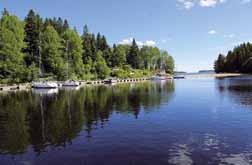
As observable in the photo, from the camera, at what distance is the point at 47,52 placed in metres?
104

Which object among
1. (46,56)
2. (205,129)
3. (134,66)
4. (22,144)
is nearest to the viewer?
(22,144)

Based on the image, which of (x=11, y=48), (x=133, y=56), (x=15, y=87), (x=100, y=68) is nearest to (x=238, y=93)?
(x=15, y=87)

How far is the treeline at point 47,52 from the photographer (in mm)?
83125

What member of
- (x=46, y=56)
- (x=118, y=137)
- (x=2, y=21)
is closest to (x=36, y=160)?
(x=118, y=137)

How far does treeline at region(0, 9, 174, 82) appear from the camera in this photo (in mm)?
83125

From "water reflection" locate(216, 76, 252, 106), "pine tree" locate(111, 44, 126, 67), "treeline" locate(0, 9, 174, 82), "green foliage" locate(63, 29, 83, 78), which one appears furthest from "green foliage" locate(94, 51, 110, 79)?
"water reflection" locate(216, 76, 252, 106)

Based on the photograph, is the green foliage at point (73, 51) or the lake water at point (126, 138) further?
the green foliage at point (73, 51)

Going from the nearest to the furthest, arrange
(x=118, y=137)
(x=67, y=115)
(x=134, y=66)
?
(x=118, y=137), (x=67, y=115), (x=134, y=66)

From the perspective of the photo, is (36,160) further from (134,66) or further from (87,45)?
(134,66)

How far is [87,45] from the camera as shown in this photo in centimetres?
13275

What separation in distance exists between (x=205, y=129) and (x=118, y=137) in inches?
320

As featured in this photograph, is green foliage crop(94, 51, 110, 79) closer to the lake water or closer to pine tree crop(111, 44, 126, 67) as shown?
pine tree crop(111, 44, 126, 67)

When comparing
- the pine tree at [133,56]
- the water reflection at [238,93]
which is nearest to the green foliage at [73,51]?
the water reflection at [238,93]

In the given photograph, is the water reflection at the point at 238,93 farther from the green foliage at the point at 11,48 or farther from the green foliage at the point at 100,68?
the green foliage at the point at 11,48
